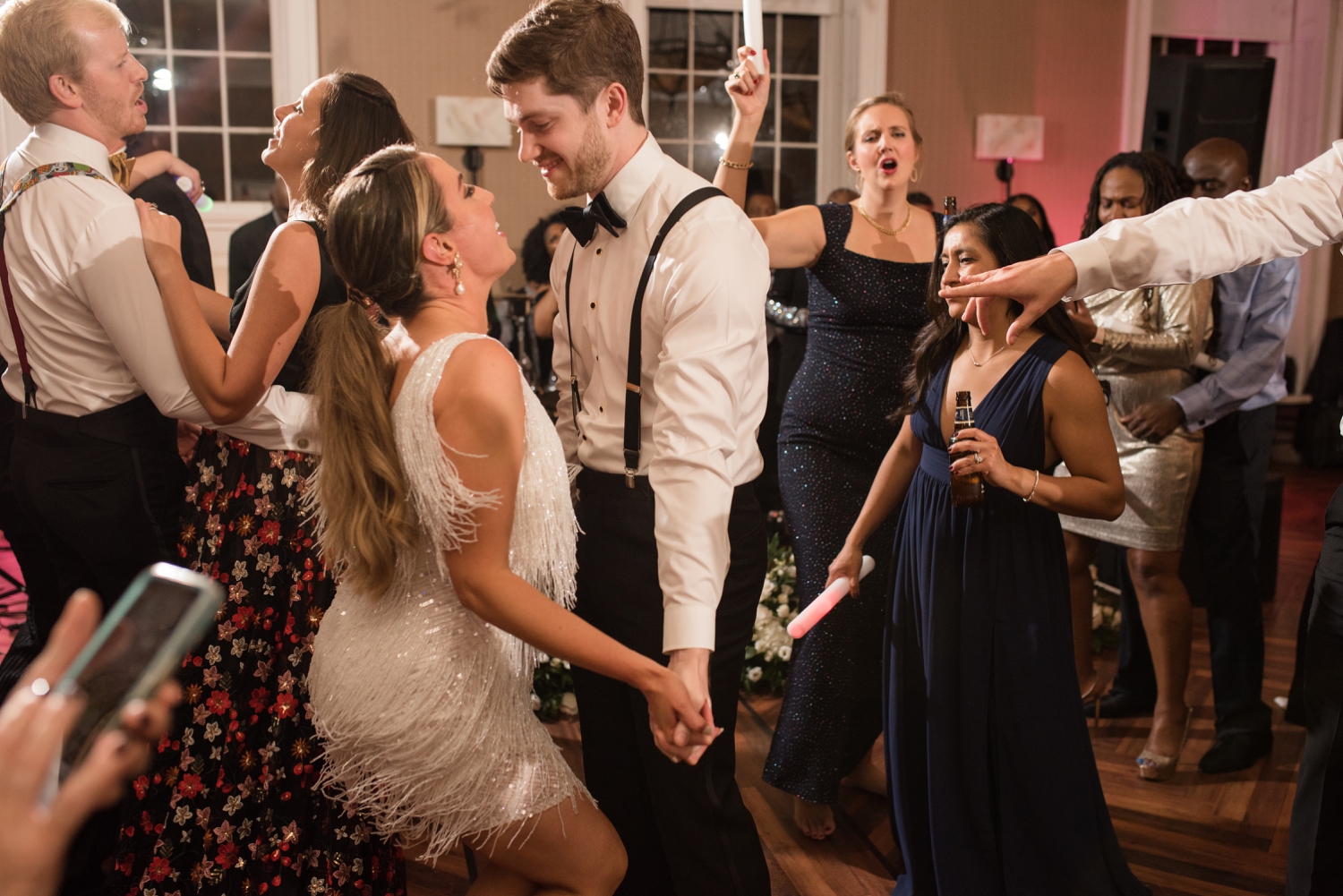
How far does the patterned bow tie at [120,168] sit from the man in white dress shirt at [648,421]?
0.86 metres

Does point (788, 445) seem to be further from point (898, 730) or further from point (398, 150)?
point (398, 150)

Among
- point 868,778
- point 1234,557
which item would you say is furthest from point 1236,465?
point 868,778

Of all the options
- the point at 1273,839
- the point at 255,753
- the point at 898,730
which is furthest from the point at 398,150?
the point at 1273,839

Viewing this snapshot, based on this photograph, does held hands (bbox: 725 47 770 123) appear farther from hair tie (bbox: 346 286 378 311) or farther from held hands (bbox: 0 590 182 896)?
held hands (bbox: 0 590 182 896)

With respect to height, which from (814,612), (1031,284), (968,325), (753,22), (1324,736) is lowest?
(1324,736)

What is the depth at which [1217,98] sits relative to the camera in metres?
4.77

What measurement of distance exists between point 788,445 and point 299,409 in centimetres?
Answer: 121

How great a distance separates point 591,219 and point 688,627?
2.24ft

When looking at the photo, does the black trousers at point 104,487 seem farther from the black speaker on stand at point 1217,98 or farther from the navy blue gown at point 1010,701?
the black speaker on stand at point 1217,98

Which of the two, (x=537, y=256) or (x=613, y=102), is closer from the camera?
(x=613, y=102)

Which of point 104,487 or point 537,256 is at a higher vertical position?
point 537,256

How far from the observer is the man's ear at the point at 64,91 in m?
1.83

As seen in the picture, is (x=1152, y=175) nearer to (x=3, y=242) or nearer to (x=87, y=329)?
(x=87, y=329)

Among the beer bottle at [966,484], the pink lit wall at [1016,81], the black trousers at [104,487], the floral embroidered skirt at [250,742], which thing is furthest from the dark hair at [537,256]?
the beer bottle at [966,484]
